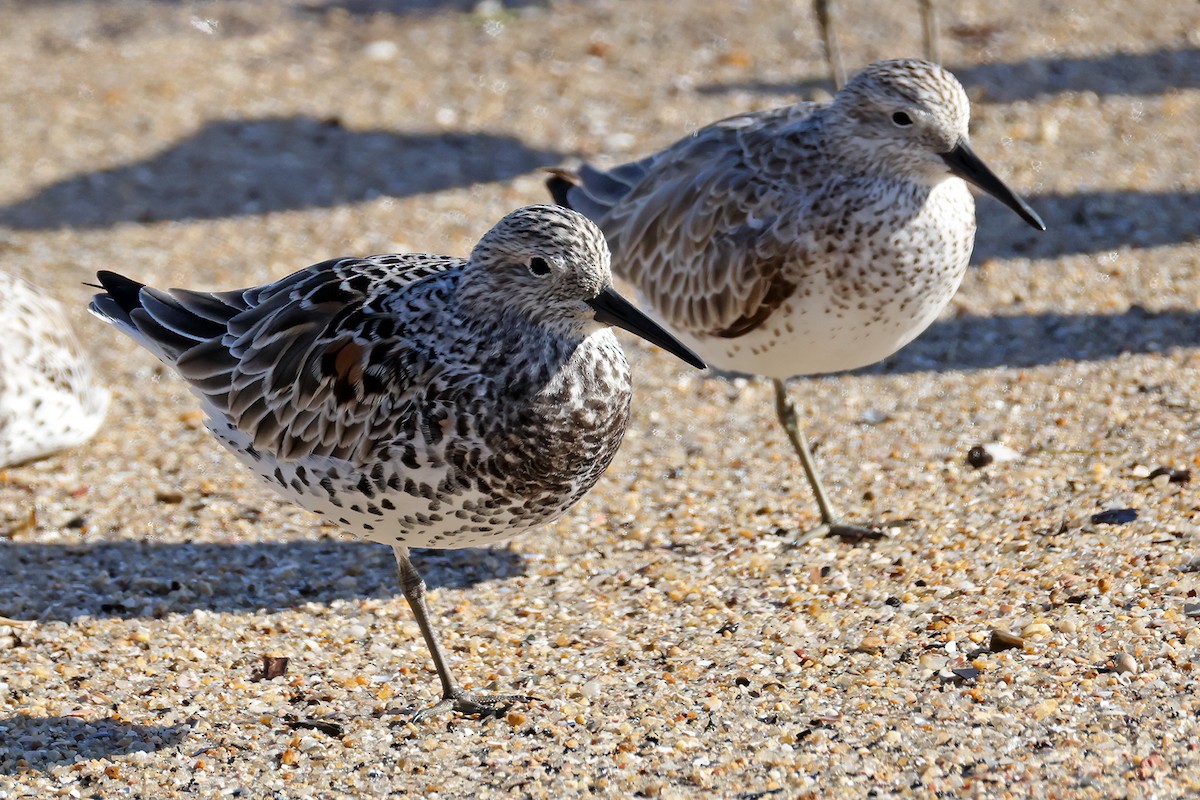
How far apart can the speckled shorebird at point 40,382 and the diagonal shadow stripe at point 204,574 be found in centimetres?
71

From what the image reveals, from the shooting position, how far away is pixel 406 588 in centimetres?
475

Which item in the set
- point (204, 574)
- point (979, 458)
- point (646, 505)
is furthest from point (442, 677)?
point (979, 458)

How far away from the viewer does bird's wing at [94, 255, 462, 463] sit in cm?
437

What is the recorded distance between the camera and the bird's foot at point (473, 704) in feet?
15.2

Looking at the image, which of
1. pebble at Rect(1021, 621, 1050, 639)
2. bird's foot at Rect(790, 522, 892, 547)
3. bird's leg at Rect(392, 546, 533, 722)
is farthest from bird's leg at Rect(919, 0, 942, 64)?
bird's leg at Rect(392, 546, 533, 722)

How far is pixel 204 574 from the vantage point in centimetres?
557

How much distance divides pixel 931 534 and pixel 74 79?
7549 mm

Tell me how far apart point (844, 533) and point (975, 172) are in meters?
1.52

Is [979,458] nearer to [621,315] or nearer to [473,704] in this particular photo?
[621,315]

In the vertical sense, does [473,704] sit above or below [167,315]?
below

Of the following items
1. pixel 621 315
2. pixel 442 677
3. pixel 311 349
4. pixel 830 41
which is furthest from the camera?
pixel 830 41

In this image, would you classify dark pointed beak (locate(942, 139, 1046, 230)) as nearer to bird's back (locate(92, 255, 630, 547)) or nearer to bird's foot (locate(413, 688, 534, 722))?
bird's back (locate(92, 255, 630, 547))

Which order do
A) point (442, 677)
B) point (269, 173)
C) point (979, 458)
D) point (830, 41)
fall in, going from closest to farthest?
point (442, 677)
point (979, 458)
point (830, 41)
point (269, 173)

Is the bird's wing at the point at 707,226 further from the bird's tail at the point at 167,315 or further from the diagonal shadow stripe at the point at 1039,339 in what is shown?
the bird's tail at the point at 167,315
